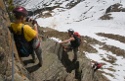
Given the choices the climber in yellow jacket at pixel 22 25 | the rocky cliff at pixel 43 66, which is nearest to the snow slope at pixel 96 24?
the rocky cliff at pixel 43 66

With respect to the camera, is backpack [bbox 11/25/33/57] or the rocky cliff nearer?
the rocky cliff

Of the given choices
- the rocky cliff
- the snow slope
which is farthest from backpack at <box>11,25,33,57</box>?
the snow slope

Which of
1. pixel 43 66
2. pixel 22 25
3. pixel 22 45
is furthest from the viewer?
pixel 43 66

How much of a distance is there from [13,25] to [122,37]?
132ft

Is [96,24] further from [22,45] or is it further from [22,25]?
[22,25]

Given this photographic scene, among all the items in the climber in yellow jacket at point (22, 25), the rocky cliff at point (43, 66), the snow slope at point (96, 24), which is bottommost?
the snow slope at point (96, 24)

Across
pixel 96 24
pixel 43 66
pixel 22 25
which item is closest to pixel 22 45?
pixel 22 25

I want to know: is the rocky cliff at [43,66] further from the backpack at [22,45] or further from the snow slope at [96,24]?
the snow slope at [96,24]

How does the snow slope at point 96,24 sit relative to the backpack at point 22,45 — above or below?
below

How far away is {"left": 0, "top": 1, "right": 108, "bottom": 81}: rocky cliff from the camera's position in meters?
7.00

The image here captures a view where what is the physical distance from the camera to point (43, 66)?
10.3 meters

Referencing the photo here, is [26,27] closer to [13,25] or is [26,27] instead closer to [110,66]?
[13,25]

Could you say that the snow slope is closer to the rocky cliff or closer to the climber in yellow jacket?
the rocky cliff

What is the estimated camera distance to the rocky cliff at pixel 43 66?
700 cm
